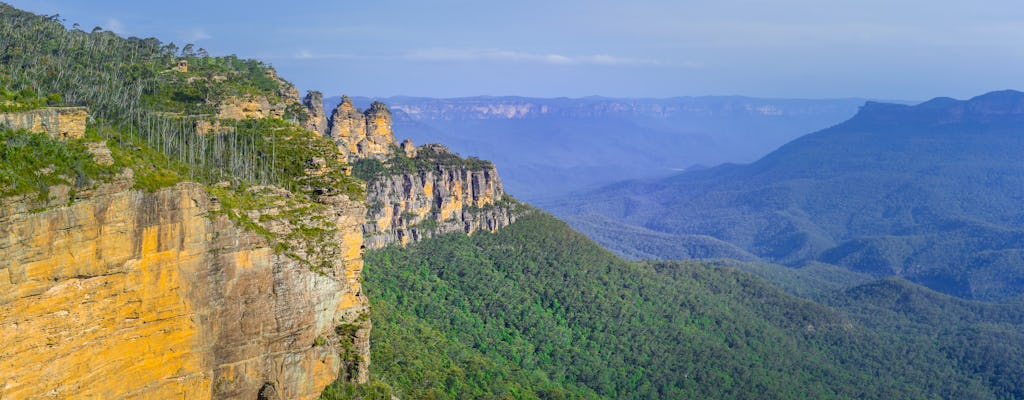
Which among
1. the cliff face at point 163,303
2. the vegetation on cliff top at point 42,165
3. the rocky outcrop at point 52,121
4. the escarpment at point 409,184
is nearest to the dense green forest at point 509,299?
the vegetation on cliff top at point 42,165

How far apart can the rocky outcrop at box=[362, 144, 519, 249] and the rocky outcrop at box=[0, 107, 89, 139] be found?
47.0 meters

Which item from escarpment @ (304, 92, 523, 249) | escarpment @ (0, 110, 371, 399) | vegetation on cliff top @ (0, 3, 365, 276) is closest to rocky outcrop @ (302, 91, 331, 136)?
escarpment @ (304, 92, 523, 249)

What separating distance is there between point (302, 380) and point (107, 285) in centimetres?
962

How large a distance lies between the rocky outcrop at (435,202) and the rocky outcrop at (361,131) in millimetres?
2644

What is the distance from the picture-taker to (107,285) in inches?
960

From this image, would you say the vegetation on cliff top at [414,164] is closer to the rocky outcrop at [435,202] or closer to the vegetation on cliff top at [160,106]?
the rocky outcrop at [435,202]

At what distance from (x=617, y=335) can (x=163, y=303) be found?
55.2m

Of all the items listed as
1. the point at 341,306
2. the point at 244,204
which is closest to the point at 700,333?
the point at 341,306

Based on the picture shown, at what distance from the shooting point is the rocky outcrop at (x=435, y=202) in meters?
76.8

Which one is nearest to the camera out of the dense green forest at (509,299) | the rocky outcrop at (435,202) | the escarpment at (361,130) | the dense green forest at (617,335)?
the dense green forest at (509,299)

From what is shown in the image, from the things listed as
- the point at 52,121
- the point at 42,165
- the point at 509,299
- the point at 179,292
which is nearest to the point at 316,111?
the point at 509,299

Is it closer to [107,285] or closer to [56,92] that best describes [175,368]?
[107,285]

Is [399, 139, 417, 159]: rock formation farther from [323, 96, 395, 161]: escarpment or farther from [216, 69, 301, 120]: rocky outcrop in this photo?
[216, 69, 301, 120]: rocky outcrop

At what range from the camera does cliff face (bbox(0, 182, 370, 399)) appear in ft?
75.2
